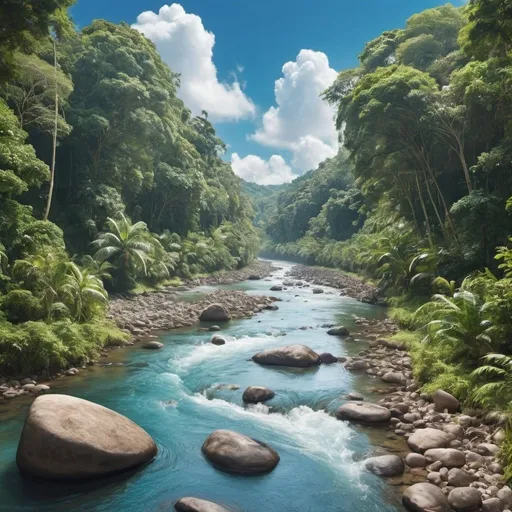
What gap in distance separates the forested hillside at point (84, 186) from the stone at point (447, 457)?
951cm

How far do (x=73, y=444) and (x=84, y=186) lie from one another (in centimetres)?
2317

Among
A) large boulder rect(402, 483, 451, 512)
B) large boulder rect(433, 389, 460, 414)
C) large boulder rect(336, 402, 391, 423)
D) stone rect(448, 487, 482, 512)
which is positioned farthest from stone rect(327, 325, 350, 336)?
stone rect(448, 487, 482, 512)

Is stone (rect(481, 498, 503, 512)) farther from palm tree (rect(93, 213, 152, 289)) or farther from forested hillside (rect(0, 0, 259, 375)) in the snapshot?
palm tree (rect(93, 213, 152, 289))

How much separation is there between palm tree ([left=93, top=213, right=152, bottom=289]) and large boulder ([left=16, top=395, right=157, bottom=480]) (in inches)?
773

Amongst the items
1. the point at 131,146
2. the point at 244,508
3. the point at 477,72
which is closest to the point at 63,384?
the point at 244,508

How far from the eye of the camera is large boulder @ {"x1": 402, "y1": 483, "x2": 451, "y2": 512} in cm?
583

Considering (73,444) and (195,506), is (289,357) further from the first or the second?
(73,444)

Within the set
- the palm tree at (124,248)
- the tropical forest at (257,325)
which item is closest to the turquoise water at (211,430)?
the tropical forest at (257,325)

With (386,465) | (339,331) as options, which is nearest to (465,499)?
(386,465)

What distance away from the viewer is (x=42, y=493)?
6.27 metres

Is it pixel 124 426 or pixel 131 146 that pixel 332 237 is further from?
pixel 124 426

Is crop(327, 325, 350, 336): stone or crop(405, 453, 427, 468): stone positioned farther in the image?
crop(327, 325, 350, 336): stone

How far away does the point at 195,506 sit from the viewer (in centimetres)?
585

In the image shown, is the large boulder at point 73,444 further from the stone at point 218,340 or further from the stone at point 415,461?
the stone at point 218,340
